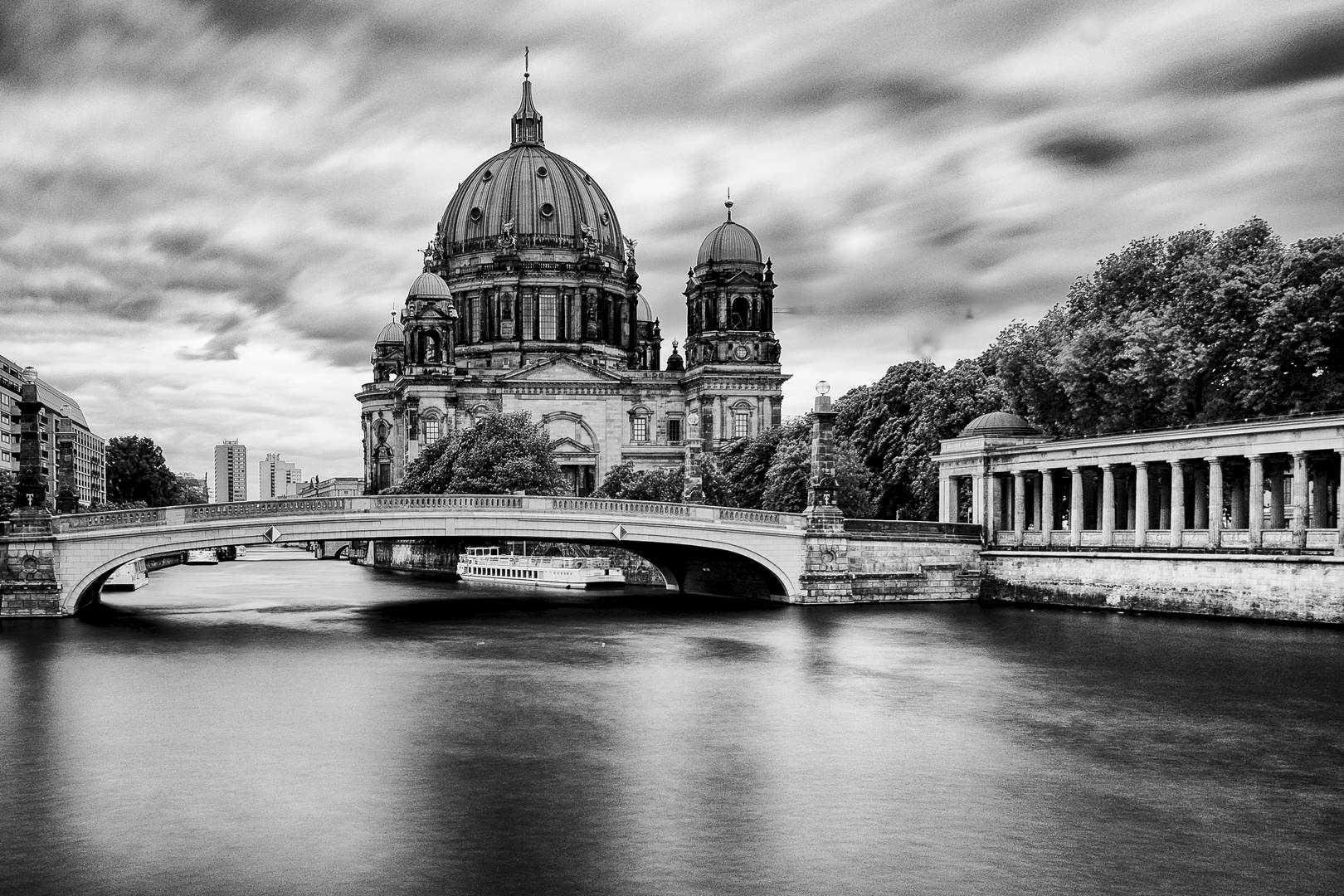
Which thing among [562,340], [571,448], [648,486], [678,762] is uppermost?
[562,340]

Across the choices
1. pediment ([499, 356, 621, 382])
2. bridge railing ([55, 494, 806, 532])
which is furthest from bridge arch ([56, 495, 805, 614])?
pediment ([499, 356, 621, 382])

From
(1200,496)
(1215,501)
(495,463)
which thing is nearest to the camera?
(1215,501)

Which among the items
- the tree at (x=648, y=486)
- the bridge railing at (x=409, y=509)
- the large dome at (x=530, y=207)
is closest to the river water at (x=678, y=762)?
the bridge railing at (x=409, y=509)

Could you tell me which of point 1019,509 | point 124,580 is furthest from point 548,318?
point 1019,509

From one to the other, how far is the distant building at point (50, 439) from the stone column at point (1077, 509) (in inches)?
1958

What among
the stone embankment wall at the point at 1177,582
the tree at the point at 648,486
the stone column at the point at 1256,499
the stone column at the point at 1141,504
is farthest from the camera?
the tree at the point at 648,486

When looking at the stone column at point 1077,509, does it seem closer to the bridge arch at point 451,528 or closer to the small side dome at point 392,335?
the bridge arch at point 451,528

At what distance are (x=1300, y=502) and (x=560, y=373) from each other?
73598 millimetres

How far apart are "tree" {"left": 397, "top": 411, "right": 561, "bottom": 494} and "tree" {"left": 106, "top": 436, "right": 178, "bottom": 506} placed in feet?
150

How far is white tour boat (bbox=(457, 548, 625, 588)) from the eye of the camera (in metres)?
71.0

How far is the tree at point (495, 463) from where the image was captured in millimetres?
79062

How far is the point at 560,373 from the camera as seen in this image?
110 metres

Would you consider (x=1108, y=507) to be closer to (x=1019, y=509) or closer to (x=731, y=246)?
(x=1019, y=509)

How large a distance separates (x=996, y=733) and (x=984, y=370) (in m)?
43.5
